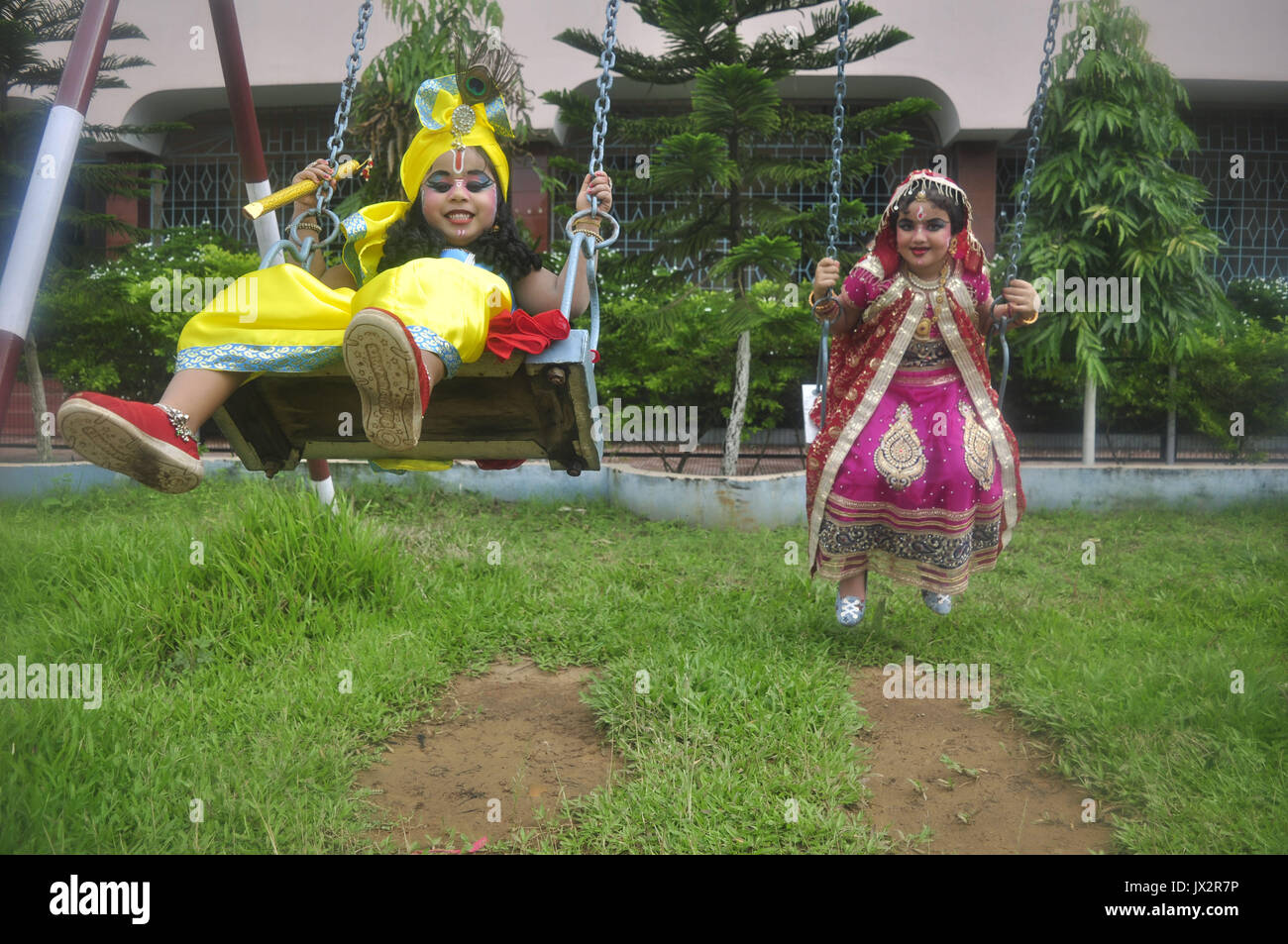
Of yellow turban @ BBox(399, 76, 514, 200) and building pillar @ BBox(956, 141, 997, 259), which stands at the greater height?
building pillar @ BBox(956, 141, 997, 259)

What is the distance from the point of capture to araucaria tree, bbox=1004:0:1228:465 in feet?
21.0

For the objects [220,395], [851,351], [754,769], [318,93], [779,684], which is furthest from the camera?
[318,93]

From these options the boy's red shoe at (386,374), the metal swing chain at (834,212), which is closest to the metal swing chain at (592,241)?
the boy's red shoe at (386,374)

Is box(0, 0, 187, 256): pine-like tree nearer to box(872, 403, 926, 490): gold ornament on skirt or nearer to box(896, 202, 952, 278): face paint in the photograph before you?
box(896, 202, 952, 278): face paint

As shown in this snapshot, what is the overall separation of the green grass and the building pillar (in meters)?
4.51

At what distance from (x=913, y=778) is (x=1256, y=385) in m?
6.05

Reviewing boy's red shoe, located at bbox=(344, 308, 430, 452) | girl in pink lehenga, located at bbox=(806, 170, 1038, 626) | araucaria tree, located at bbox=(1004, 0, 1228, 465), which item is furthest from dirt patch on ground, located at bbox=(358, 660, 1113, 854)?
araucaria tree, located at bbox=(1004, 0, 1228, 465)

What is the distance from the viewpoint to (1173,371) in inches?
284

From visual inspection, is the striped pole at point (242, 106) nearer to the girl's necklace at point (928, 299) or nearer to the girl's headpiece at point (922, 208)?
the girl's headpiece at point (922, 208)

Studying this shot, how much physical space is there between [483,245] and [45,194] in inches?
44.1

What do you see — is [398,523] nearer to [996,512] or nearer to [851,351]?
[851,351]

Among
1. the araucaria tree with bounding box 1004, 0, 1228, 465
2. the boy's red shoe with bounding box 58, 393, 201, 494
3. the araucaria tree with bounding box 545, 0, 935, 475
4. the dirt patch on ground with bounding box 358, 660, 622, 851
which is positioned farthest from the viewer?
the araucaria tree with bounding box 1004, 0, 1228, 465

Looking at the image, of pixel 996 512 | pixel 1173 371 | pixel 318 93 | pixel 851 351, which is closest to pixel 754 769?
pixel 996 512

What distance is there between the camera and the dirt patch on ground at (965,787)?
2.48 m
